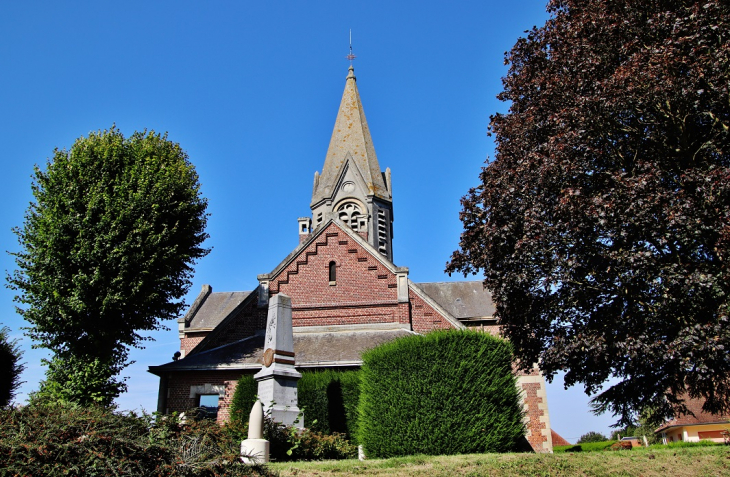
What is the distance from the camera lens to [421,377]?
12820 millimetres

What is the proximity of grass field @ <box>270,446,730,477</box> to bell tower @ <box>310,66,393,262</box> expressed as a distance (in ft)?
74.7

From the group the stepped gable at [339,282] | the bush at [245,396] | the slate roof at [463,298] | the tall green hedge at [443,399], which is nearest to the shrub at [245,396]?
the bush at [245,396]

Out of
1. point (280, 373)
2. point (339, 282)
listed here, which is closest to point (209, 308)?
point (339, 282)

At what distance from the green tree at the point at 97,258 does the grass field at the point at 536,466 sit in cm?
1090

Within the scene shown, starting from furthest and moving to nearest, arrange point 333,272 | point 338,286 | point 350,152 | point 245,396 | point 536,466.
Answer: point 350,152 → point 333,272 → point 338,286 → point 245,396 → point 536,466

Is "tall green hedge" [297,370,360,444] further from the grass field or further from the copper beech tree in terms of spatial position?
the grass field

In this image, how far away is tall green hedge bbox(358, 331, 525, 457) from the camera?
1199 centimetres

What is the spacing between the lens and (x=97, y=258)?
1750 centimetres

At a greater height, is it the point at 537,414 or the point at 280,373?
the point at 280,373

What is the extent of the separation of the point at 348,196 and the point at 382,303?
12.6m

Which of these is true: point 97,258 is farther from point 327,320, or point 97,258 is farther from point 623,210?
point 623,210

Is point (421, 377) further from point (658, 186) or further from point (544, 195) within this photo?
point (658, 186)

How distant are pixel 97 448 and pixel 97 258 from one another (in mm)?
12763

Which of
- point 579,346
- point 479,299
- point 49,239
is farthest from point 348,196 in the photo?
point 579,346
